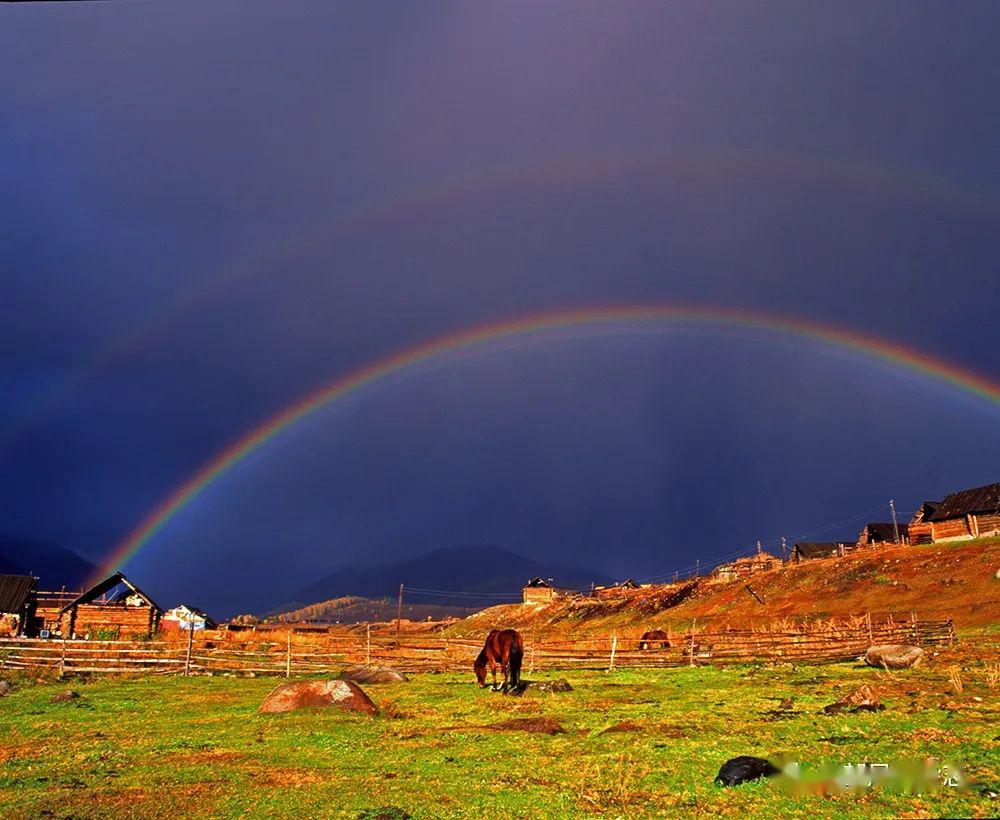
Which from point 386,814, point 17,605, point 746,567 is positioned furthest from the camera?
point 746,567

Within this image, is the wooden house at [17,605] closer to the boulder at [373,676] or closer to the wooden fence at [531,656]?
the wooden fence at [531,656]

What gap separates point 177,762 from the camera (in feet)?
39.9

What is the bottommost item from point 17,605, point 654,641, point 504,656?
point 654,641

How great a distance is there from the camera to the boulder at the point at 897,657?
77.5ft

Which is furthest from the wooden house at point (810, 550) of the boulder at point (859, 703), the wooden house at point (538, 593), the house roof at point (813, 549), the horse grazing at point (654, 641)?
the boulder at point (859, 703)

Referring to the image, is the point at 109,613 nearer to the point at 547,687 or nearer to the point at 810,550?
the point at 547,687

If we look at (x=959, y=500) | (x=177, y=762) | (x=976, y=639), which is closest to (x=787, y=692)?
(x=177, y=762)

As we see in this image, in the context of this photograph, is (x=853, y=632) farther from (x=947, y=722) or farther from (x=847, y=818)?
(x=847, y=818)

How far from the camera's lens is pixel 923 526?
81750 mm

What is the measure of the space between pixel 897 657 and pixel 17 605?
6108cm

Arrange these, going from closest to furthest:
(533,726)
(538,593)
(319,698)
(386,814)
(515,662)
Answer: (386,814)
(533,726)
(319,698)
(515,662)
(538,593)

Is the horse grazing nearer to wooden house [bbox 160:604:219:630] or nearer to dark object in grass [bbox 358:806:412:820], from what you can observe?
dark object in grass [bbox 358:806:412:820]

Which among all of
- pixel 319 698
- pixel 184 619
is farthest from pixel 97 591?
pixel 319 698

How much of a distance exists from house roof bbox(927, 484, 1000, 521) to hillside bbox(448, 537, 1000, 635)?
916 cm
